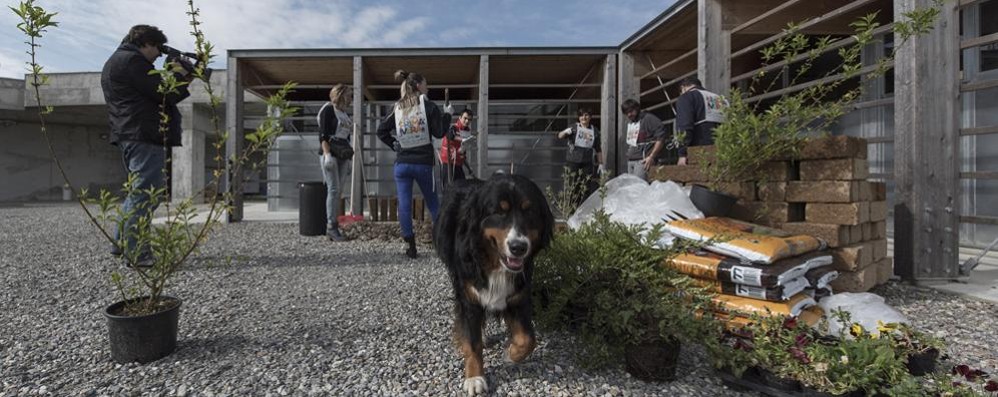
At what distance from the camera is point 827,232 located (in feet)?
9.86

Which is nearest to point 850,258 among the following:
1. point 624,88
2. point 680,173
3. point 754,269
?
point 754,269

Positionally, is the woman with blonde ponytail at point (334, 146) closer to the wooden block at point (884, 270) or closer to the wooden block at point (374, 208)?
the wooden block at point (374, 208)

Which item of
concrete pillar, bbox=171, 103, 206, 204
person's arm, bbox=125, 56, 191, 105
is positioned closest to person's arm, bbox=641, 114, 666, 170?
person's arm, bbox=125, 56, 191, 105

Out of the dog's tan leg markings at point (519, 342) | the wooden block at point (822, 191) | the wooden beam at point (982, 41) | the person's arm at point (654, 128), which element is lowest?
the dog's tan leg markings at point (519, 342)

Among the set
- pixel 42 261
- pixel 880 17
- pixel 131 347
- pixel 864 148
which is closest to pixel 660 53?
pixel 880 17

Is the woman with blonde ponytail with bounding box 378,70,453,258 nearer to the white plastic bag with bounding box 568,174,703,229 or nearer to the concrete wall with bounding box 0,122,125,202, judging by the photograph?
the white plastic bag with bounding box 568,174,703,229

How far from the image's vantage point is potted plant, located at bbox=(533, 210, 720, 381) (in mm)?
1869

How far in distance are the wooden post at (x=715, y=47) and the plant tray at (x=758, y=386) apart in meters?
4.20

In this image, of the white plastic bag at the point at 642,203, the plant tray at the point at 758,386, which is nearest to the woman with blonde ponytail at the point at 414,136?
the white plastic bag at the point at 642,203

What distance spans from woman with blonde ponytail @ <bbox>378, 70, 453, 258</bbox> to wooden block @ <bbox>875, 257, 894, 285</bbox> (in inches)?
143

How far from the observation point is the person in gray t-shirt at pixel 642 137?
559 centimetres

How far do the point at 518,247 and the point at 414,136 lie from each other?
8.83 ft

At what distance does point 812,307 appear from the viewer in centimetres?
257

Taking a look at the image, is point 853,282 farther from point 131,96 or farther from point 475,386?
point 131,96
